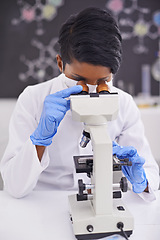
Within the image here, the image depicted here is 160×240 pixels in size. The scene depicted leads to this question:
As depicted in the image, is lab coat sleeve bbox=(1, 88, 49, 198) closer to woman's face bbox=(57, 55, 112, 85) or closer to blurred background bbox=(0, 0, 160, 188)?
woman's face bbox=(57, 55, 112, 85)

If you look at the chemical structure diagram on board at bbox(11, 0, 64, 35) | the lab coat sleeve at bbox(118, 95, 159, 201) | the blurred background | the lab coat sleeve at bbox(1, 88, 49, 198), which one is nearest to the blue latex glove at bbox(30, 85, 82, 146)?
the lab coat sleeve at bbox(1, 88, 49, 198)

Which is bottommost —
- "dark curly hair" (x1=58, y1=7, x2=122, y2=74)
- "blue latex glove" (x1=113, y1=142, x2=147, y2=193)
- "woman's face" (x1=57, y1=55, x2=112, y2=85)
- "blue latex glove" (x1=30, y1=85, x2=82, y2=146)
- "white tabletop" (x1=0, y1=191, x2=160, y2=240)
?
"white tabletop" (x1=0, y1=191, x2=160, y2=240)

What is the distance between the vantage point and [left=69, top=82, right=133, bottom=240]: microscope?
31.9 inches

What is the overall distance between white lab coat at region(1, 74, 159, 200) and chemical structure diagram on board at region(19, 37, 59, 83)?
70.1 inches

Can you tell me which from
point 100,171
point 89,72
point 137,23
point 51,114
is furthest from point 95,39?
point 137,23

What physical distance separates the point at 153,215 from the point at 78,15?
2.55 ft

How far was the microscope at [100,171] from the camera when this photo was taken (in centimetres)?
81

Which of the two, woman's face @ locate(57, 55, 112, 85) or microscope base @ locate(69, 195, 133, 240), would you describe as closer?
microscope base @ locate(69, 195, 133, 240)

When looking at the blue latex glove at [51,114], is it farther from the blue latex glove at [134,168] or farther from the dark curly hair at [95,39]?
the blue latex glove at [134,168]

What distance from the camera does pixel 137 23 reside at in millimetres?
3076

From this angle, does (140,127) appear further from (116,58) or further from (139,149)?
(116,58)

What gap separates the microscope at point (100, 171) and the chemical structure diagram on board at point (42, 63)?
232cm

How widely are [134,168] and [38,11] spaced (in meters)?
2.45

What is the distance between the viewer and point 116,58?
0.97 m
